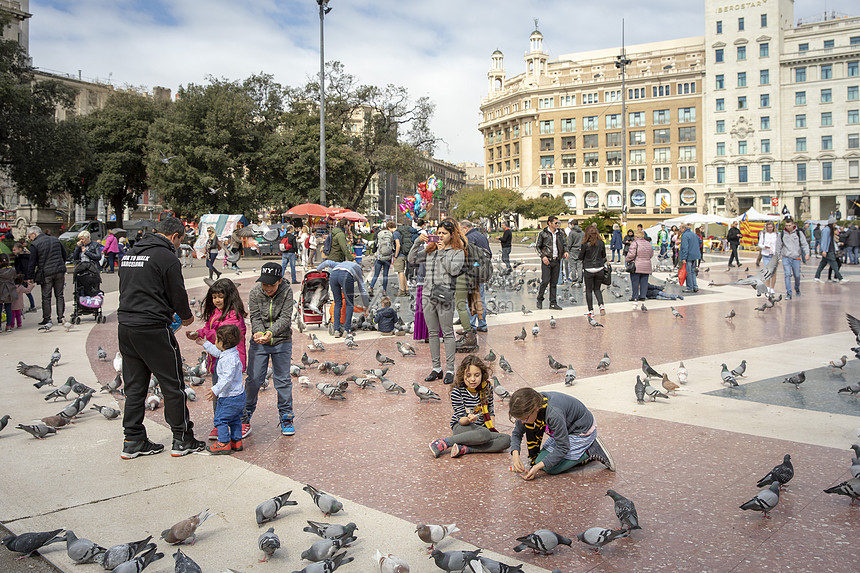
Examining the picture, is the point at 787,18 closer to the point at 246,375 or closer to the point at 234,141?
the point at 234,141

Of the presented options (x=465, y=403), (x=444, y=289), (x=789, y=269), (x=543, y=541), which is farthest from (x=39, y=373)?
(x=789, y=269)

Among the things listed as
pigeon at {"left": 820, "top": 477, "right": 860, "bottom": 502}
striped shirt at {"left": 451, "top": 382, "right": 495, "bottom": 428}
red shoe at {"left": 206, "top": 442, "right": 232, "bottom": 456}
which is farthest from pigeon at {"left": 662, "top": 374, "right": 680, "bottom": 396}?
red shoe at {"left": 206, "top": 442, "right": 232, "bottom": 456}

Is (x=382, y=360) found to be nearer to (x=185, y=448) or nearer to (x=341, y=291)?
(x=341, y=291)

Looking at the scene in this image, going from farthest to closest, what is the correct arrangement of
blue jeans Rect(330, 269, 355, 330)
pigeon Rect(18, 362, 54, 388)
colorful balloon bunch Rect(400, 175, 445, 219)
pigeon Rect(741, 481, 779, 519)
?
colorful balloon bunch Rect(400, 175, 445, 219), blue jeans Rect(330, 269, 355, 330), pigeon Rect(18, 362, 54, 388), pigeon Rect(741, 481, 779, 519)

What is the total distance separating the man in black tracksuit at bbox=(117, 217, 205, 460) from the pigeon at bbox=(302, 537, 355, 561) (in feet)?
7.73

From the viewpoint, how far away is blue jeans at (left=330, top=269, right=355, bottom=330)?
11266 mm

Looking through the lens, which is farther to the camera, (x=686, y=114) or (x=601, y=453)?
(x=686, y=114)

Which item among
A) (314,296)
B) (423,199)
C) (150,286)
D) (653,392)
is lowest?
(653,392)

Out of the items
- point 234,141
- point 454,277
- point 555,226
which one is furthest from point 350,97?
point 454,277

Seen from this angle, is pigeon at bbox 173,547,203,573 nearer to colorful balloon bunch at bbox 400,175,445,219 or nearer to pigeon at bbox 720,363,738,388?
pigeon at bbox 720,363,738,388

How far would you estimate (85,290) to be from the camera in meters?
13.0

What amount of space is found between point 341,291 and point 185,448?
6.02 m

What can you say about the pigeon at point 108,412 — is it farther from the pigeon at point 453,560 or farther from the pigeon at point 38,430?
the pigeon at point 453,560

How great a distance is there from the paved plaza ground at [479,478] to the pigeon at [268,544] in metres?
0.07
